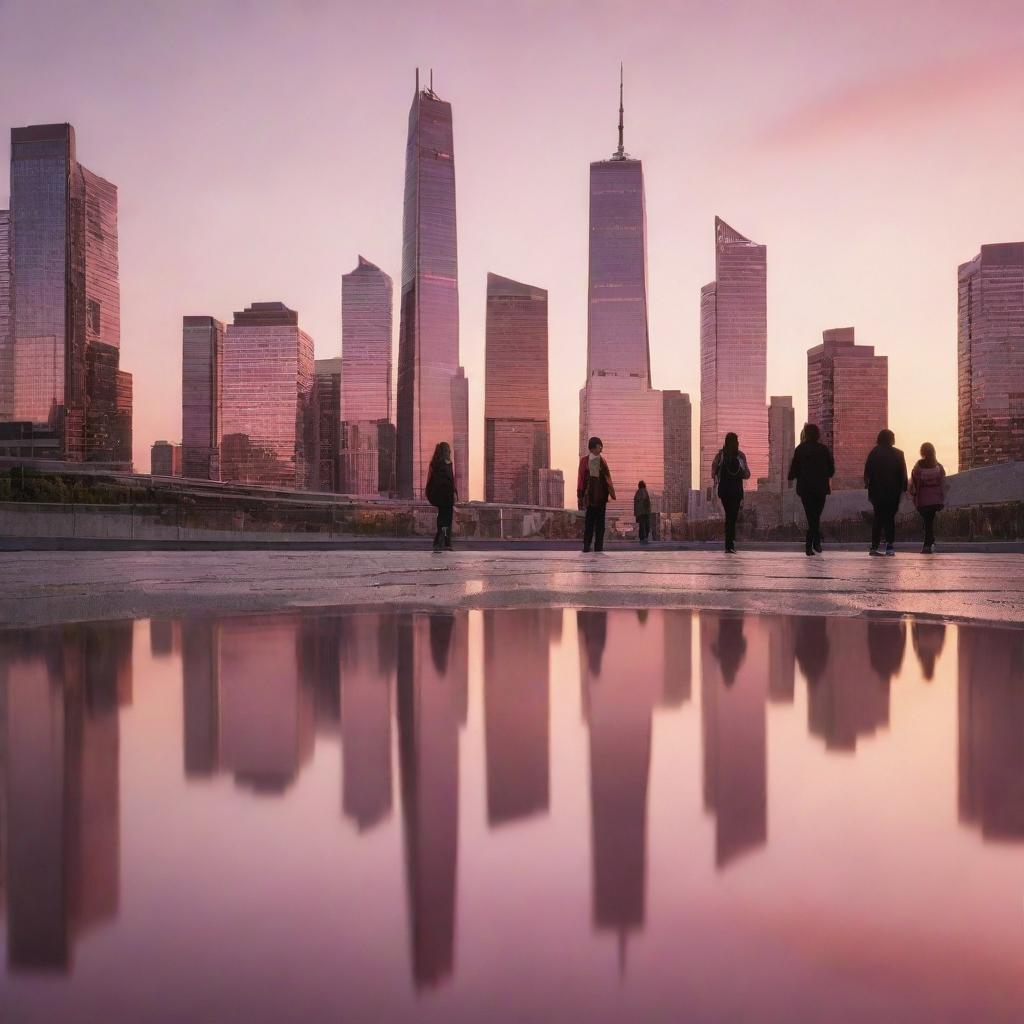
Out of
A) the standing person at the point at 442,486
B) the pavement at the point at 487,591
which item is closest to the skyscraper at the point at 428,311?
the standing person at the point at 442,486

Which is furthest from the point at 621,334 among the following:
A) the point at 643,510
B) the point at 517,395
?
the point at 643,510

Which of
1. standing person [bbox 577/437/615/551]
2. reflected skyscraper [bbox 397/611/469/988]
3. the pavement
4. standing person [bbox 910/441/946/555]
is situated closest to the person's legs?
standing person [bbox 577/437/615/551]

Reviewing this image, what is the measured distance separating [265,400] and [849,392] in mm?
119155

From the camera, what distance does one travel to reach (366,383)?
18150cm

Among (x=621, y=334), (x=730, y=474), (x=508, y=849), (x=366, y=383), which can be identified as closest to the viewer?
(x=508, y=849)

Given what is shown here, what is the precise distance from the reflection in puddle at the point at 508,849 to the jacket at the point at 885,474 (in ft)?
35.7

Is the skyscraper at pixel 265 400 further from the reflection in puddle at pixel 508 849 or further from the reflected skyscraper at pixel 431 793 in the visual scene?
the reflection in puddle at pixel 508 849

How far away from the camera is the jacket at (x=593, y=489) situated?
1281 cm

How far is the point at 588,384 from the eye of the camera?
495ft

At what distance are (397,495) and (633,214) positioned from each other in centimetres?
6253

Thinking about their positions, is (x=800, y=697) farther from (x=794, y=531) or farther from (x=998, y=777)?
(x=794, y=531)

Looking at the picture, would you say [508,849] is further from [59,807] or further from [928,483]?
[928,483]

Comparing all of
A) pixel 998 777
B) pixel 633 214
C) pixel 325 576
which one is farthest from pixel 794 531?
pixel 633 214

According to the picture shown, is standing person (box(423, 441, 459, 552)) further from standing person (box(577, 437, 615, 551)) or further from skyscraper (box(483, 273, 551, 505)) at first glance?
skyscraper (box(483, 273, 551, 505))
